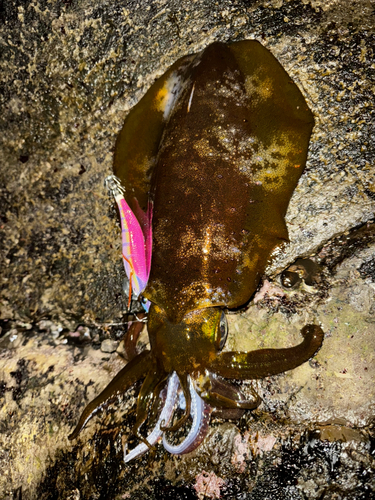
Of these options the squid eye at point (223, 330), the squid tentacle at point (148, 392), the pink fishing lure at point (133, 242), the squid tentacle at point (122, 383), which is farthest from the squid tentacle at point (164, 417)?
the pink fishing lure at point (133, 242)

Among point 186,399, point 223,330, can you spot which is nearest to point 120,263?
point 223,330

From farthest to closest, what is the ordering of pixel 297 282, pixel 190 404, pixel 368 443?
1. pixel 297 282
2. pixel 190 404
3. pixel 368 443

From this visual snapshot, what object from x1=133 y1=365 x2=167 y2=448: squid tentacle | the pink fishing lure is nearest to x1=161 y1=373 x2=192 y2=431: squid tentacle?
x1=133 y1=365 x2=167 y2=448: squid tentacle

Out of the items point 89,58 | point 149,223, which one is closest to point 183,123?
point 149,223

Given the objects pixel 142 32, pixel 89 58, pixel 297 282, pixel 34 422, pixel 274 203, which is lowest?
pixel 34 422

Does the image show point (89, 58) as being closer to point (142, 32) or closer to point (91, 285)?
point (142, 32)

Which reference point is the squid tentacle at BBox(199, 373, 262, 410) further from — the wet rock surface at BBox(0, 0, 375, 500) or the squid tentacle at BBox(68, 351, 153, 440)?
the squid tentacle at BBox(68, 351, 153, 440)

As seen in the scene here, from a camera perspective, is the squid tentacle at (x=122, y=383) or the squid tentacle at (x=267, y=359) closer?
the squid tentacle at (x=267, y=359)

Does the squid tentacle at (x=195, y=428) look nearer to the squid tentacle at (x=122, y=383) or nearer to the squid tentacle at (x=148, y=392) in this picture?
the squid tentacle at (x=148, y=392)
